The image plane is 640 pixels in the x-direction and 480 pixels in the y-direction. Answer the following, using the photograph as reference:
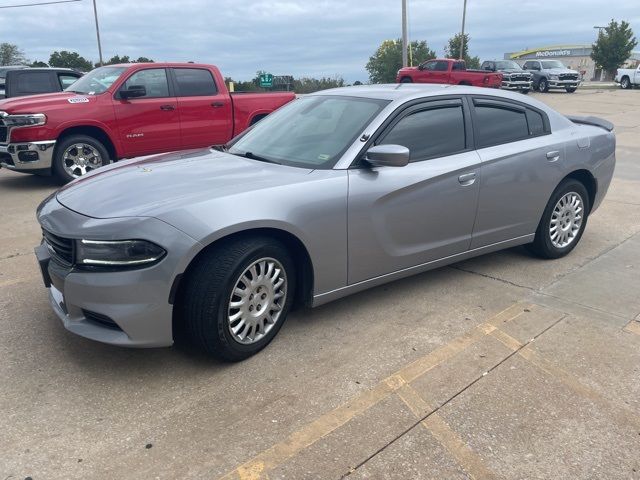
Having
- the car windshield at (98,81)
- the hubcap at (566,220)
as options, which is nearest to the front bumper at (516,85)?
the car windshield at (98,81)

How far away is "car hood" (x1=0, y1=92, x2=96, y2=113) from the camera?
7.29 metres

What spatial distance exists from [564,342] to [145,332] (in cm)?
253

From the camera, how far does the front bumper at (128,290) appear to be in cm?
279

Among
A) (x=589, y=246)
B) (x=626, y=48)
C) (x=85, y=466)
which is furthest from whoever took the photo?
(x=626, y=48)

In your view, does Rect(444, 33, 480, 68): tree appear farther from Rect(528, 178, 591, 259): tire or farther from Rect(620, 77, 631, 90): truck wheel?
Rect(528, 178, 591, 259): tire

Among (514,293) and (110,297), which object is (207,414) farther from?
(514,293)

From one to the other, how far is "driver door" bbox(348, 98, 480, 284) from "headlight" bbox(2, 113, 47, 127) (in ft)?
18.3

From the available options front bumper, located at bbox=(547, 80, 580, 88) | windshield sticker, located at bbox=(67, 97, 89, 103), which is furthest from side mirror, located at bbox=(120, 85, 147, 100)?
front bumper, located at bbox=(547, 80, 580, 88)

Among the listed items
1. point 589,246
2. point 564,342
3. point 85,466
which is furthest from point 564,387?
point 589,246

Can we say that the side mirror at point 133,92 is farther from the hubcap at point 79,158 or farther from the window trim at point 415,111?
the window trim at point 415,111

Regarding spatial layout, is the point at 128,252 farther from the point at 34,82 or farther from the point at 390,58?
the point at 390,58

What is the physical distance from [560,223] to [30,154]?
658cm

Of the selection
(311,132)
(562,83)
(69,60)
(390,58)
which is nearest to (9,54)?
(69,60)

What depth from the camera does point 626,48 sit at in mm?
44312
